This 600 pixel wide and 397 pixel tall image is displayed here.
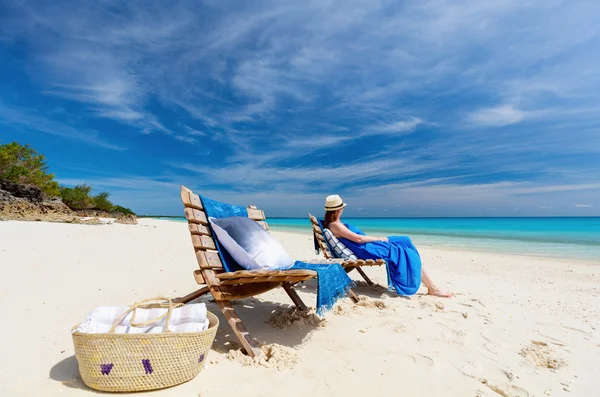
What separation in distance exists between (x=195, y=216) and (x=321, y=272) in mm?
1154

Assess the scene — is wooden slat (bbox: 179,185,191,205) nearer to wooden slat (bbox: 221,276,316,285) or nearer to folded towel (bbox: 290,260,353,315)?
wooden slat (bbox: 221,276,316,285)

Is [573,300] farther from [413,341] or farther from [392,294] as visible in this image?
[413,341]

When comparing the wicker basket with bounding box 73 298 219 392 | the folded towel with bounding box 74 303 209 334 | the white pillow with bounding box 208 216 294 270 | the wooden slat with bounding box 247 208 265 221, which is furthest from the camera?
the wooden slat with bounding box 247 208 265 221

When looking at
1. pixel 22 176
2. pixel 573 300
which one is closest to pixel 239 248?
pixel 573 300

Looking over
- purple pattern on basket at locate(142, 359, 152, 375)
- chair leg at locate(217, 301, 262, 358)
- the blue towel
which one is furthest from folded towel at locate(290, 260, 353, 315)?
purple pattern on basket at locate(142, 359, 152, 375)

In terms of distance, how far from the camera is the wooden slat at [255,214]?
13.5 ft

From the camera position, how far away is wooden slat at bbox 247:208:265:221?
13.5 feet

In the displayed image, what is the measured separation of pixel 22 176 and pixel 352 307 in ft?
64.6

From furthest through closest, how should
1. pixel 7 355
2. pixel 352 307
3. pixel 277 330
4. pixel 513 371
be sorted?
pixel 352 307 < pixel 277 330 < pixel 513 371 < pixel 7 355

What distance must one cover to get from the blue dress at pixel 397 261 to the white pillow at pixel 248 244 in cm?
146

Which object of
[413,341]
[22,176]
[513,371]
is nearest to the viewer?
[513,371]

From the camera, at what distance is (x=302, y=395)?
78.7 inches

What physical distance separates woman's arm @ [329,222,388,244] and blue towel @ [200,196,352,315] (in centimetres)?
155

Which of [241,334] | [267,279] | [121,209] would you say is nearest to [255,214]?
[267,279]
